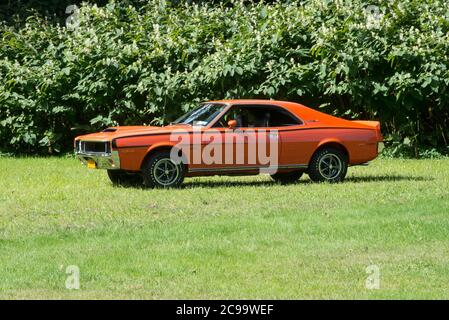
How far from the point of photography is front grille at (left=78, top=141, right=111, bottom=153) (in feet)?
48.7

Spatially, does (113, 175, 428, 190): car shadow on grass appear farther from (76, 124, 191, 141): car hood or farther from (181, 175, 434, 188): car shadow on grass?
(76, 124, 191, 141): car hood

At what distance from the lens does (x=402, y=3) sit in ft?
65.8

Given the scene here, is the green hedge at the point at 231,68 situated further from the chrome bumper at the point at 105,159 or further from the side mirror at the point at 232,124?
the chrome bumper at the point at 105,159

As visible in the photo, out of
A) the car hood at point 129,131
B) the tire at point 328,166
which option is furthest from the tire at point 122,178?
the tire at point 328,166

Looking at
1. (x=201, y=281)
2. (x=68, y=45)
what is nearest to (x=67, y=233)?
(x=201, y=281)

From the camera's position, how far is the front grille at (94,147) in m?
14.9

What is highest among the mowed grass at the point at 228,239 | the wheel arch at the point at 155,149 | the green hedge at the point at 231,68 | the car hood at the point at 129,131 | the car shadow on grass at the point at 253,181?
the green hedge at the point at 231,68

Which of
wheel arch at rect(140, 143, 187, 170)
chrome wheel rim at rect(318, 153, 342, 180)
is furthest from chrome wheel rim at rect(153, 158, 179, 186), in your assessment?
chrome wheel rim at rect(318, 153, 342, 180)

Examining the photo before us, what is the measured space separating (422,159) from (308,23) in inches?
135

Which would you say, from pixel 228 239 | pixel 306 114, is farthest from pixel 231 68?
pixel 228 239

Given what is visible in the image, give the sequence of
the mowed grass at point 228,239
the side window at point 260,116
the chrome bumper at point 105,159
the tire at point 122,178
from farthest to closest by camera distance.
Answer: the tire at point 122,178
the side window at point 260,116
the chrome bumper at point 105,159
the mowed grass at point 228,239

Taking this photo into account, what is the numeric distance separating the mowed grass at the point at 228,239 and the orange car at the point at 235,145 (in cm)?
32
